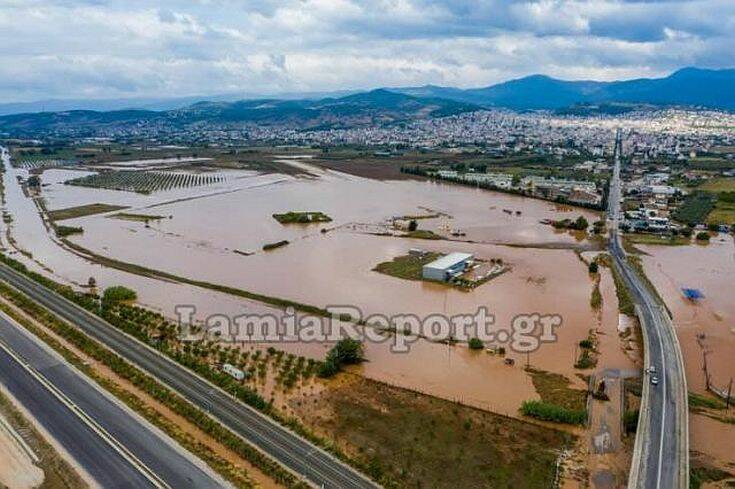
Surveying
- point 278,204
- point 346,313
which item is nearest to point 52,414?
point 346,313

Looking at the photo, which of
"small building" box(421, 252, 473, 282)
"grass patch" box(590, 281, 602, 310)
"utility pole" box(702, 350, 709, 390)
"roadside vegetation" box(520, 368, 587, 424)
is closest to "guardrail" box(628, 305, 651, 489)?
"roadside vegetation" box(520, 368, 587, 424)

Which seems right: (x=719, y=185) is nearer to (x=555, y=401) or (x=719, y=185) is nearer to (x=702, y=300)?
(x=702, y=300)

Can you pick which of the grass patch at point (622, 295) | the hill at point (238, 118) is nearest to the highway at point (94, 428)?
the grass patch at point (622, 295)

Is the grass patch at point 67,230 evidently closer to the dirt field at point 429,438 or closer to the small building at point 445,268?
the small building at point 445,268

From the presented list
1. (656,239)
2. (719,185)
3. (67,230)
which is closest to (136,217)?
(67,230)

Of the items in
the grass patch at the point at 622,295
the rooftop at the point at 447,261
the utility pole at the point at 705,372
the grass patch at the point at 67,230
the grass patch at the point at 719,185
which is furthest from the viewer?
the grass patch at the point at 719,185

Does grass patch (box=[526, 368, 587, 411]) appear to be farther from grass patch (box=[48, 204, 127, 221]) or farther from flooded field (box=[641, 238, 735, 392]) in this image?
grass patch (box=[48, 204, 127, 221])

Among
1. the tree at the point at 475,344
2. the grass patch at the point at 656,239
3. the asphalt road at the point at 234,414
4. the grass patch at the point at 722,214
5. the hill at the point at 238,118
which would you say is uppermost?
the hill at the point at 238,118
